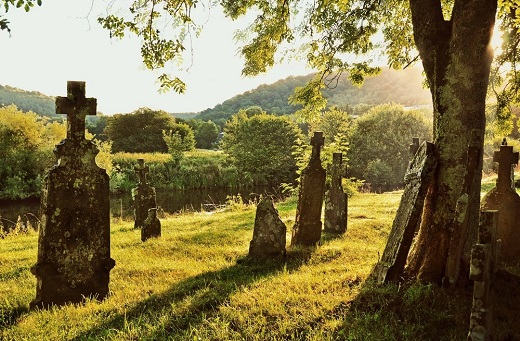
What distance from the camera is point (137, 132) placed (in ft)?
212

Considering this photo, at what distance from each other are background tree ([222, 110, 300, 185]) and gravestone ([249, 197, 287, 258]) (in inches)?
1419

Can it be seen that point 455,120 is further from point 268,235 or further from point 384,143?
point 384,143

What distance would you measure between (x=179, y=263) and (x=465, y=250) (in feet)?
15.7

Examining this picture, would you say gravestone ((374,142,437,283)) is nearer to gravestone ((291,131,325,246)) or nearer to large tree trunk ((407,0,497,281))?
large tree trunk ((407,0,497,281))

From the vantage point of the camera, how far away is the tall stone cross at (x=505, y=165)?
6.64 metres

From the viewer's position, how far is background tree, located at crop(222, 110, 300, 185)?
44.2m

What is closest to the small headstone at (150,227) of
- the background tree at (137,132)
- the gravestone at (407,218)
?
the gravestone at (407,218)

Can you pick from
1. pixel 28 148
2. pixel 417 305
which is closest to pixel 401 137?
pixel 28 148

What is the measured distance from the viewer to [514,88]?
10156mm

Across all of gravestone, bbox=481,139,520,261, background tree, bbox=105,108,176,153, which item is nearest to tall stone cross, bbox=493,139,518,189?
gravestone, bbox=481,139,520,261

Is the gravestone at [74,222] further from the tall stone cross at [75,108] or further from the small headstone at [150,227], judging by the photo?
the small headstone at [150,227]

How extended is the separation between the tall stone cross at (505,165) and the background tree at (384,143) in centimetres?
3381

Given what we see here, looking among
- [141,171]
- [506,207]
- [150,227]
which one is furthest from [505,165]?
[141,171]

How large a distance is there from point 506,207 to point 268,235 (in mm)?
4377
